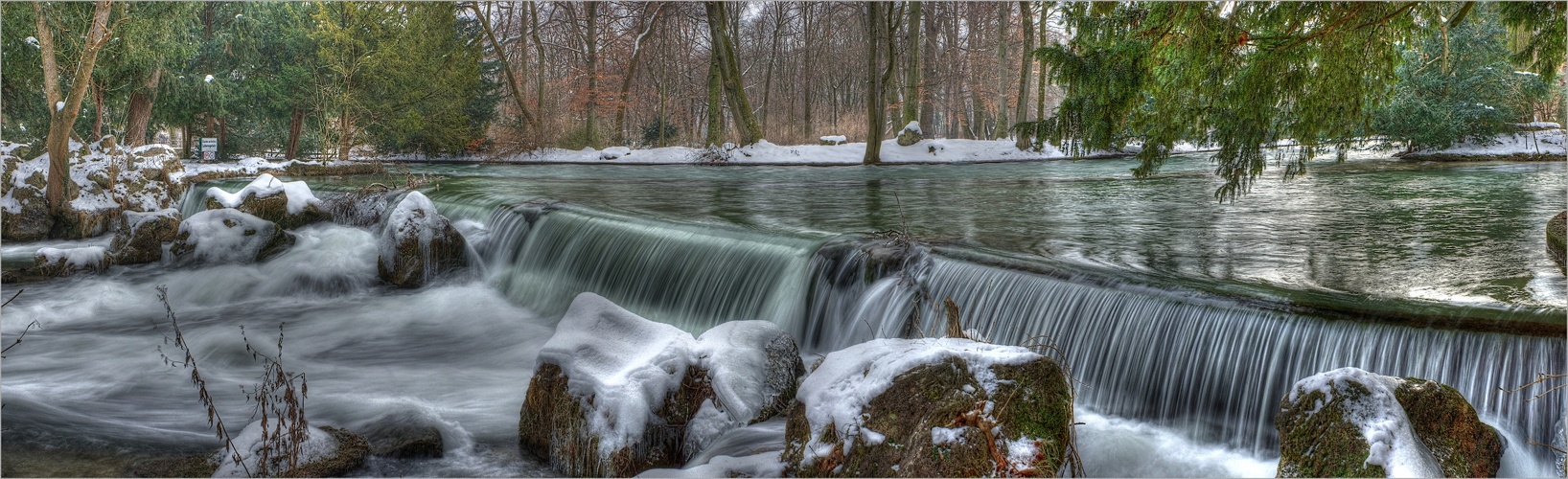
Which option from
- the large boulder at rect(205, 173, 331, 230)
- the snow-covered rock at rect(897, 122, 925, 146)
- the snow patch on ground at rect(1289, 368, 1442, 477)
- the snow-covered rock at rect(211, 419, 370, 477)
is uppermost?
the snow-covered rock at rect(897, 122, 925, 146)

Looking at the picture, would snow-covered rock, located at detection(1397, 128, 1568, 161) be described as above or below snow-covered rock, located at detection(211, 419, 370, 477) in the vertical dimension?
above

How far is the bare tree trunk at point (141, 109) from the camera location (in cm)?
2116

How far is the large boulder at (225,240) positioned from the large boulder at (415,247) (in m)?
1.56

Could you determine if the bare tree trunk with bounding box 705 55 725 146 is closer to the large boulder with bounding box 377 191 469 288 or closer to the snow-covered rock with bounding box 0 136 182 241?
the snow-covered rock with bounding box 0 136 182 241

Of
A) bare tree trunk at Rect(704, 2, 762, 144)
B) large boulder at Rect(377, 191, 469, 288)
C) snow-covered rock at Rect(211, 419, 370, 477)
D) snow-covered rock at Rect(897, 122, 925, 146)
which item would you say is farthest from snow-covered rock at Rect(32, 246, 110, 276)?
snow-covered rock at Rect(897, 122, 925, 146)

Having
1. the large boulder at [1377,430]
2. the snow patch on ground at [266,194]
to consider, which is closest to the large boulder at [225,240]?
the snow patch on ground at [266,194]

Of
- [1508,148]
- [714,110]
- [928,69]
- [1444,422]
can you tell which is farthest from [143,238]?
[928,69]

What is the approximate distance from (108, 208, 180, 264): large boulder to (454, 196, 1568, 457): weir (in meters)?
4.63

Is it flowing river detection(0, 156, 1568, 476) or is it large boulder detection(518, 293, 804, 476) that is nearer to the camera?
large boulder detection(518, 293, 804, 476)

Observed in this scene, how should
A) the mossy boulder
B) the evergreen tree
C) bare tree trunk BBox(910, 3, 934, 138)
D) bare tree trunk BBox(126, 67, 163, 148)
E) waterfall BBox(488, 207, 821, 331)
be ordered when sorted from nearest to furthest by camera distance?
1. the mossy boulder
2. waterfall BBox(488, 207, 821, 331)
3. the evergreen tree
4. bare tree trunk BBox(126, 67, 163, 148)
5. bare tree trunk BBox(910, 3, 934, 138)

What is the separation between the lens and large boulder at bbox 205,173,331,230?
12.1 metres

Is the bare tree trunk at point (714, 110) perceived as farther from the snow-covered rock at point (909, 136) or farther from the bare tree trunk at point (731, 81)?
the snow-covered rock at point (909, 136)

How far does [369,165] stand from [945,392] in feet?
65.3

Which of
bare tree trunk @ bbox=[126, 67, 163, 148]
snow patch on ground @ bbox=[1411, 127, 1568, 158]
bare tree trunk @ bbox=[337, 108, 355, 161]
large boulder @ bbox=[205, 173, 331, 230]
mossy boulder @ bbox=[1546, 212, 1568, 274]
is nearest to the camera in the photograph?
mossy boulder @ bbox=[1546, 212, 1568, 274]
